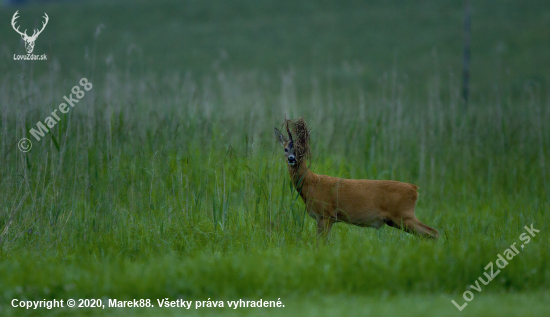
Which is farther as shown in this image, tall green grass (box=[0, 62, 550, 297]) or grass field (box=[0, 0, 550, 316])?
tall green grass (box=[0, 62, 550, 297])

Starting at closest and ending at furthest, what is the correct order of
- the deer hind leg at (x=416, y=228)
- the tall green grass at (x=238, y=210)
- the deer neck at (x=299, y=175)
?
the tall green grass at (x=238, y=210), the deer hind leg at (x=416, y=228), the deer neck at (x=299, y=175)

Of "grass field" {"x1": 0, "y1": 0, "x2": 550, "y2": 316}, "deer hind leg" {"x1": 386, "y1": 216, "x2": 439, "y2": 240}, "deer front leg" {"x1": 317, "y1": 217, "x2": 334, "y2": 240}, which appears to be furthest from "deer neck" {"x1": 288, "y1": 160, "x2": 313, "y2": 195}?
"deer hind leg" {"x1": 386, "y1": 216, "x2": 439, "y2": 240}

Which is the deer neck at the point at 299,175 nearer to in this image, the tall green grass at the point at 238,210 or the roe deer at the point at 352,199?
the roe deer at the point at 352,199

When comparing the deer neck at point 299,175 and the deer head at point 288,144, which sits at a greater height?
the deer head at point 288,144

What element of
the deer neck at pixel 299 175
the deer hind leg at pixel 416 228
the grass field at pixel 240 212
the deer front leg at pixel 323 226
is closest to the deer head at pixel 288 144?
the deer neck at pixel 299 175

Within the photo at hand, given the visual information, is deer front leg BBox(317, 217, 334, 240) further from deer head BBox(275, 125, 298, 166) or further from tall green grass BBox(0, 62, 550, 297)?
deer head BBox(275, 125, 298, 166)

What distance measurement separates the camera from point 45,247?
5.73m

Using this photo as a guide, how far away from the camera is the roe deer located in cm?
593

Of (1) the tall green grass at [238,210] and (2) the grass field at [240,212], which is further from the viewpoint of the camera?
(1) the tall green grass at [238,210]

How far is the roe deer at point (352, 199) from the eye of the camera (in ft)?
19.5

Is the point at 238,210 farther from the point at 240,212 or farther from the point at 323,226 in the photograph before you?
the point at 323,226

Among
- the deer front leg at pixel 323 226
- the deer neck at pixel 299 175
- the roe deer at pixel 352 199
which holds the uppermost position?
the deer neck at pixel 299 175

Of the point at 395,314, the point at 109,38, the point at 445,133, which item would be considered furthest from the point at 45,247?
the point at 109,38

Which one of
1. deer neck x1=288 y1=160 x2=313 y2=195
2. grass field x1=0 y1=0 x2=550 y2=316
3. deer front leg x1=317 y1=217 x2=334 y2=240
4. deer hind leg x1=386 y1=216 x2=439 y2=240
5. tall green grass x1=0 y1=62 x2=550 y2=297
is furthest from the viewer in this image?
deer neck x1=288 y1=160 x2=313 y2=195
